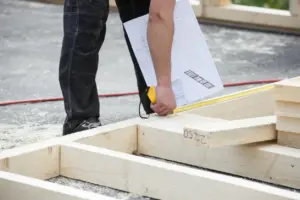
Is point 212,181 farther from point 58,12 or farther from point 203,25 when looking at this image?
point 58,12

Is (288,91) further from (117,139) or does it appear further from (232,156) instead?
(117,139)

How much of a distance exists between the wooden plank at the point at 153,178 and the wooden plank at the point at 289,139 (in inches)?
14.4

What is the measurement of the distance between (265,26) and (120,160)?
312cm

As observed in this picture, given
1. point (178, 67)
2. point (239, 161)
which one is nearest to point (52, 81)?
point (178, 67)

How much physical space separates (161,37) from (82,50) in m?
0.36

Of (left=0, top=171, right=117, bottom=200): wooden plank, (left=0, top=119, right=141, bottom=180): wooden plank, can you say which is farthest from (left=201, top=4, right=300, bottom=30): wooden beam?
(left=0, top=171, right=117, bottom=200): wooden plank

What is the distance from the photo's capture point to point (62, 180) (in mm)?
2385

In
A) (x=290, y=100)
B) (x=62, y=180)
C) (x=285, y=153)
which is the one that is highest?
(x=290, y=100)

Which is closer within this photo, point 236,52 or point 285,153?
point 285,153

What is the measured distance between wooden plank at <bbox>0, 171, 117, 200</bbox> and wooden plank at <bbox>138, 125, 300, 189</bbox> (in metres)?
0.42

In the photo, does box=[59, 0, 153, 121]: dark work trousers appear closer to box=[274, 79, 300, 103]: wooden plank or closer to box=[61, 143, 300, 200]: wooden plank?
box=[61, 143, 300, 200]: wooden plank

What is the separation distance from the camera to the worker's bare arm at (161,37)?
2.39m

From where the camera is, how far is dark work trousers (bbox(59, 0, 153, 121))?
2607mm

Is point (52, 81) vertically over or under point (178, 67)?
under
